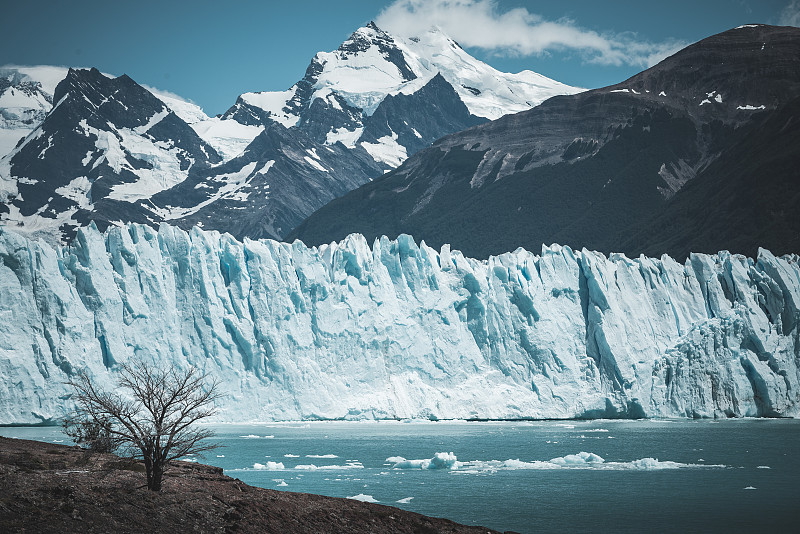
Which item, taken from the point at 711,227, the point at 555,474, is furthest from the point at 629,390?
the point at 711,227

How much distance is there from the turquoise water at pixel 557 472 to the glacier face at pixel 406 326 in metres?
2.09

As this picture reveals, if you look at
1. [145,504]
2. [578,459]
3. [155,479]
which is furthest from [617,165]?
[145,504]

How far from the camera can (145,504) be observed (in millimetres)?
A: 16000

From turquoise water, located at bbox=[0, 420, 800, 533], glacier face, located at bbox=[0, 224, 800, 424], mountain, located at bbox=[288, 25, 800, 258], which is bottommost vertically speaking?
turquoise water, located at bbox=[0, 420, 800, 533]

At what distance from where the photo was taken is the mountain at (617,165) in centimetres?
11169

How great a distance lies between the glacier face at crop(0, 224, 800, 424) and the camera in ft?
155

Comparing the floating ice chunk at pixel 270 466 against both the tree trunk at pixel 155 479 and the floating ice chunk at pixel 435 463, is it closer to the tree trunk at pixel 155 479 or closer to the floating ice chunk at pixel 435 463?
the floating ice chunk at pixel 435 463

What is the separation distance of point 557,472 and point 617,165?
347 ft

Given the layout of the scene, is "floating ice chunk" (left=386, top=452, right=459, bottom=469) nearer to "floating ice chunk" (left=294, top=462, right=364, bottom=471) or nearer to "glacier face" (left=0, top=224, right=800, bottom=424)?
"floating ice chunk" (left=294, top=462, right=364, bottom=471)

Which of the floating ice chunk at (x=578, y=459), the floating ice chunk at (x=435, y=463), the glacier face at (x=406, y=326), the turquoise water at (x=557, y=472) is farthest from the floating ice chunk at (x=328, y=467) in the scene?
the glacier face at (x=406, y=326)

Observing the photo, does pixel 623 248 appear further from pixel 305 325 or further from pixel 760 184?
pixel 305 325

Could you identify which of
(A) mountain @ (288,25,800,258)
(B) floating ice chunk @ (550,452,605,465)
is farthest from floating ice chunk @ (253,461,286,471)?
(A) mountain @ (288,25,800,258)

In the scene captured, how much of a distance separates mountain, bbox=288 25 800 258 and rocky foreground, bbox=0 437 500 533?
9156 centimetres

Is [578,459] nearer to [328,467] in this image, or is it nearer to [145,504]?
[328,467]
